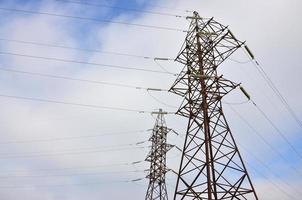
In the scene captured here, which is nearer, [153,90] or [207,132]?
[207,132]

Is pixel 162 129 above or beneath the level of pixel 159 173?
above

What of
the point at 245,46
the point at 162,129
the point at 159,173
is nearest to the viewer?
the point at 245,46

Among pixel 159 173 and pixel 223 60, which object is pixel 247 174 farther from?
pixel 159 173

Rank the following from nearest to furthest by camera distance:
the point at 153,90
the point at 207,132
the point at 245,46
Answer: the point at 207,132
the point at 245,46
the point at 153,90

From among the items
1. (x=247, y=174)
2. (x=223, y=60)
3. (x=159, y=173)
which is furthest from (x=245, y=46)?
(x=159, y=173)

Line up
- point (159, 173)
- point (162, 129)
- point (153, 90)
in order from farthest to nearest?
1. point (162, 129)
2. point (159, 173)
3. point (153, 90)

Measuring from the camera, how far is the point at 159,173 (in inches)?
1400

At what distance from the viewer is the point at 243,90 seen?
21.1 m

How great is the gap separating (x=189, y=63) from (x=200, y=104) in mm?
3234

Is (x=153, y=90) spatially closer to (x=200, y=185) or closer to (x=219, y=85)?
(x=219, y=85)

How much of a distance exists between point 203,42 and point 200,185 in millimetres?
9227

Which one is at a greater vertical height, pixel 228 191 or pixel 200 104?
pixel 200 104

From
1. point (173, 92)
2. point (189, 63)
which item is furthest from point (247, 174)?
point (189, 63)

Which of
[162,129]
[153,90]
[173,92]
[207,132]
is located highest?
[162,129]
